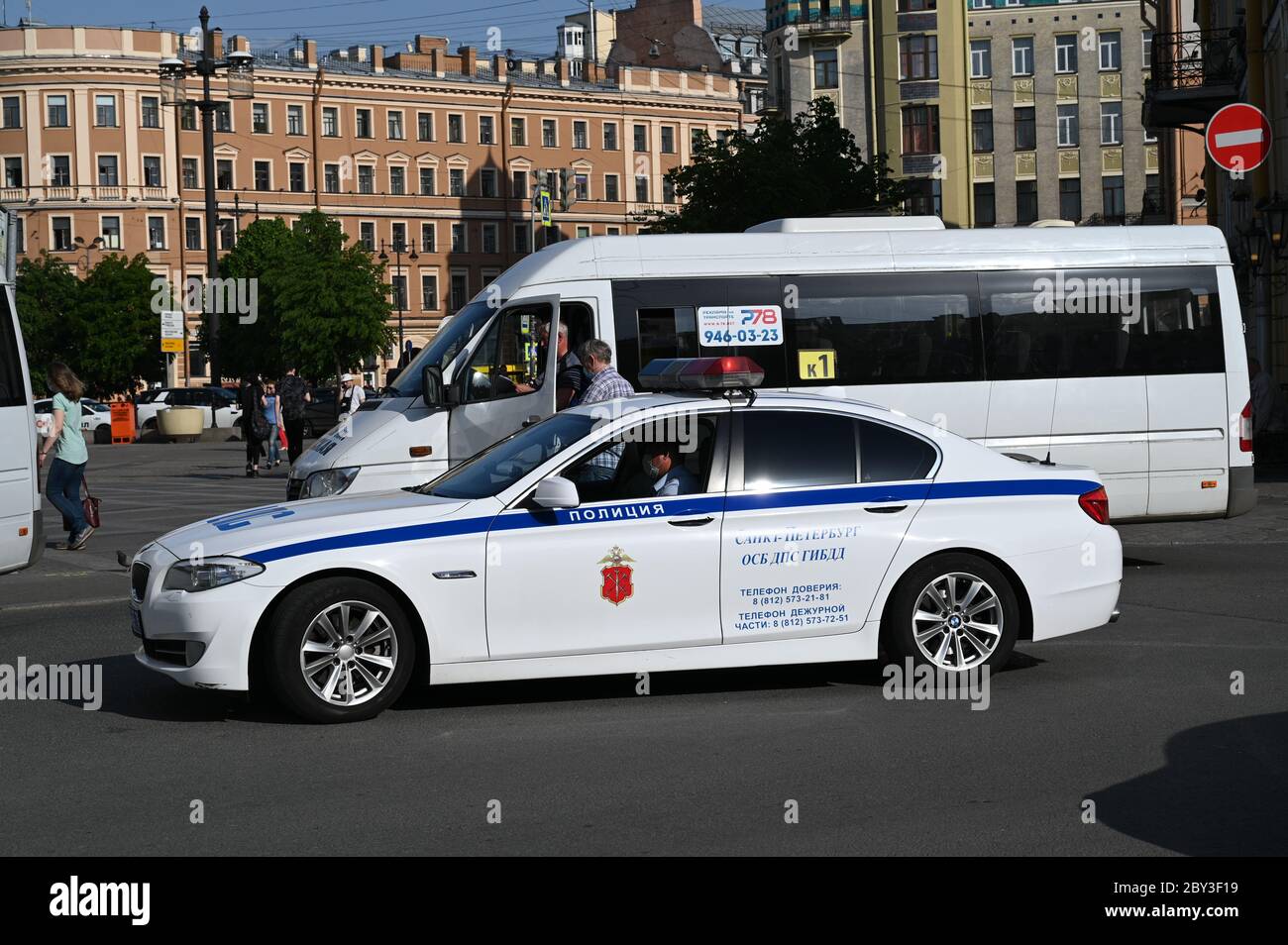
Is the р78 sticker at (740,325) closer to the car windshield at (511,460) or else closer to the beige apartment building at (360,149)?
the car windshield at (511,460)

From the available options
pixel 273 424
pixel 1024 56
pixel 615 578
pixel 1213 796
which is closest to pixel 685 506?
pixel 615 578

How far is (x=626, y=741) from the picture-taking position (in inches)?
309

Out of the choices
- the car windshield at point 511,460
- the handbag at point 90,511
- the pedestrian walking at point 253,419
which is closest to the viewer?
the car windshield at point 511,460

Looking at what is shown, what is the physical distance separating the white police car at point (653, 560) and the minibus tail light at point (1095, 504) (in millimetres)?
12

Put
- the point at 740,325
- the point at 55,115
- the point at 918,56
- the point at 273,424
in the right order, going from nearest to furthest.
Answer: the point at 740,325 < the point at 273,424 < the point at 918,56 < the point at 55,115

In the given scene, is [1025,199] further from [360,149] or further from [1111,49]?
[360,149]

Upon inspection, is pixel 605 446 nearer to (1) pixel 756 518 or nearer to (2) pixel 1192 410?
(1) pixel 756 518

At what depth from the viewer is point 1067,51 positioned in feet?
242

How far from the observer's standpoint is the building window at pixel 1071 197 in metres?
74.3

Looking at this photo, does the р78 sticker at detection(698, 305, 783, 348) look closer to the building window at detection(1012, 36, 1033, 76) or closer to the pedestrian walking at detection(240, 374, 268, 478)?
the pedestrian walking at detection(240, 374, 268, 478)

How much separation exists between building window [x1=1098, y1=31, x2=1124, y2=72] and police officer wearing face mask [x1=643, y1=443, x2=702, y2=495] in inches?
2723

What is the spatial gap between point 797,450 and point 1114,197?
68958 millimetres

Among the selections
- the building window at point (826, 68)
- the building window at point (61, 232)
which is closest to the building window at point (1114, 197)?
the building window at point (826, 68)

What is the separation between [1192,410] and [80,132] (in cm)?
8877
